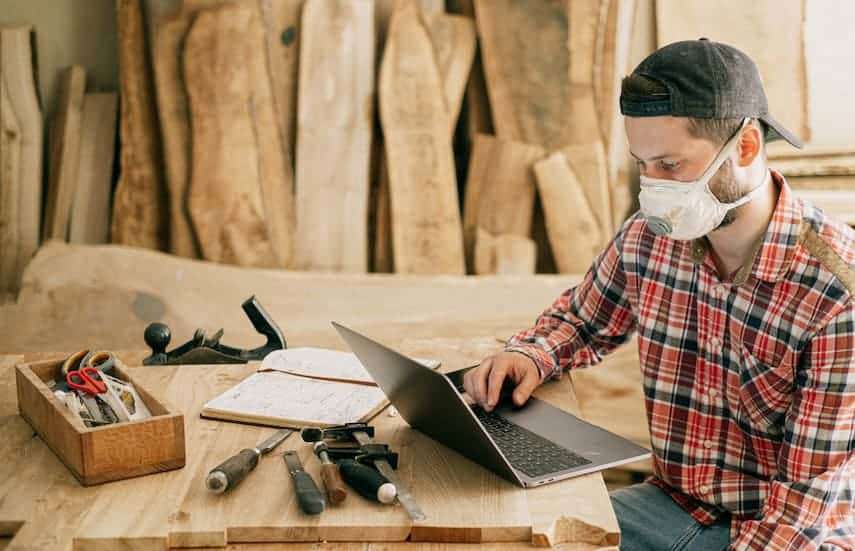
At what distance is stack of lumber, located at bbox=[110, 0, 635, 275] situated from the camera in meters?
3.49

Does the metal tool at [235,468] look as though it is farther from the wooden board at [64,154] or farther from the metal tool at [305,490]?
the wooden board at [64,154]

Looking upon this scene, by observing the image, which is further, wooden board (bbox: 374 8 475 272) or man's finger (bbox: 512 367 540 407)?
wooden board (bbox: 374 8 475 272)

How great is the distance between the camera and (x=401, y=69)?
352 cm

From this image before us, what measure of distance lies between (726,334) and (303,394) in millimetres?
865

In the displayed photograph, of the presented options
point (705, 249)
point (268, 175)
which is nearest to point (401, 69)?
point (268, 175)

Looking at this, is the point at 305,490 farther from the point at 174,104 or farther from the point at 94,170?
the point at 94,170

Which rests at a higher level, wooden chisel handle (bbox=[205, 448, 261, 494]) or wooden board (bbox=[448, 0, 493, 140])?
wooden board (bbox=[448, 0, 493, 140])

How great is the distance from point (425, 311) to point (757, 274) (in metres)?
1.73

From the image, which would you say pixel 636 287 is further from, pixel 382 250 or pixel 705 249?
pixel 382 250

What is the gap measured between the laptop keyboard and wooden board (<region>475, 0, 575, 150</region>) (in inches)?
72.6

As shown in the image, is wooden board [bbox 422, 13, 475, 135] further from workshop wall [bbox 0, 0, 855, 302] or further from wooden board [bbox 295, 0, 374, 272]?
wooden board [bbox 295, 0, 374, 272]

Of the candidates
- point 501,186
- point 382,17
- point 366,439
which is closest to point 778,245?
point 366,439

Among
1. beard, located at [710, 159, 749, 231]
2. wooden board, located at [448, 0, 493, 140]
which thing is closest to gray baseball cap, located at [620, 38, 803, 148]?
beard, located at [710, 159, 749, 231]

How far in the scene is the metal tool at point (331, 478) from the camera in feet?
5.06
